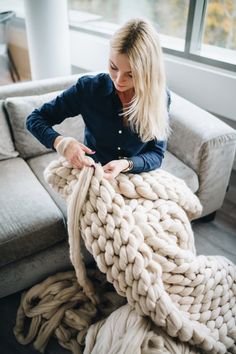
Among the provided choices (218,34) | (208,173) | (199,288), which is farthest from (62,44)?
(199,288)

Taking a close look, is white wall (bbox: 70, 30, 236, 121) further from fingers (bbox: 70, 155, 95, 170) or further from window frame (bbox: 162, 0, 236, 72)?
fingers (bbox: 70, 155, 95, 170)

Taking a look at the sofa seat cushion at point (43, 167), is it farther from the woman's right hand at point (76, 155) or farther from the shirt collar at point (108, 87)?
the shirt collar at point (108, 87)

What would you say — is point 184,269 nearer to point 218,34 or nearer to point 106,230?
point 106,230

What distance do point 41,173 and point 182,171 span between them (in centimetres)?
65

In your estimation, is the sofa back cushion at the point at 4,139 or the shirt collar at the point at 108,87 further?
the sofa back cushion at the point at 4,139

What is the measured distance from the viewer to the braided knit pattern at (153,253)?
0.88m

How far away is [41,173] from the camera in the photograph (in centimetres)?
149

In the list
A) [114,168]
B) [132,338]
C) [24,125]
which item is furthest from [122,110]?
[132,338]

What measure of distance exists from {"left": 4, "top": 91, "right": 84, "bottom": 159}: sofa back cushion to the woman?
0.38 metres

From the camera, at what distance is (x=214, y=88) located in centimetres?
189

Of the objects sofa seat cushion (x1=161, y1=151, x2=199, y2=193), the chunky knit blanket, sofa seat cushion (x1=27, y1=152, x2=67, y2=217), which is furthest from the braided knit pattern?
sofa seat cushion (x1=161, y1=151, x2=199, y2=193)

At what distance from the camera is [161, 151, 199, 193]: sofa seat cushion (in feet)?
4.77

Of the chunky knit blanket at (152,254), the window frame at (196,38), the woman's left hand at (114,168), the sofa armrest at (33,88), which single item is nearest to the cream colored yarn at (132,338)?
the chunky knit blanket at (152,254)

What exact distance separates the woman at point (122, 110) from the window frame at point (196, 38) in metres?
0.93
